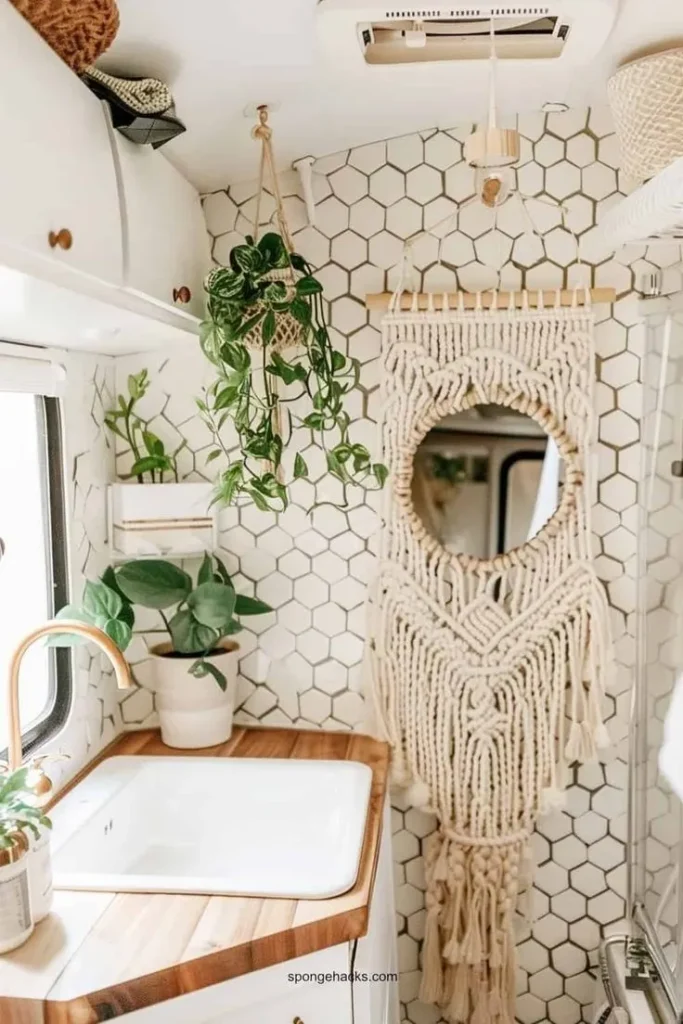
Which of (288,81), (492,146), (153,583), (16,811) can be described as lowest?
(16,811)

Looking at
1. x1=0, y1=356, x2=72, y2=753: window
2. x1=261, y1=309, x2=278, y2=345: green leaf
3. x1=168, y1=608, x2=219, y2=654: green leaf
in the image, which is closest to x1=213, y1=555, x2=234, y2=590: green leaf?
x1=168, y1=608, x2=219, y2=654: green leaf

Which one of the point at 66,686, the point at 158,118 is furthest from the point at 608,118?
the point at 66,686

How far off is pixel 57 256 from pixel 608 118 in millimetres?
1277

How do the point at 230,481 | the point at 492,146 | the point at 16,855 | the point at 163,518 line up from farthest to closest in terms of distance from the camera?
1. the point at 163,518
2. the point at 230,481
3. the point at 492,146
4. the point at 16,855

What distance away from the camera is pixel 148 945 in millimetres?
1221

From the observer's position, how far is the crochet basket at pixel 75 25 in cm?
104

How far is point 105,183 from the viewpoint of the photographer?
126 centimetres

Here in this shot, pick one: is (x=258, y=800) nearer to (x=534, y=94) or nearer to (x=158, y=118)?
(x=158, y=118)

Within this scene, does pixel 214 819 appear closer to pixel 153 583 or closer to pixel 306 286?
pixel 153 583

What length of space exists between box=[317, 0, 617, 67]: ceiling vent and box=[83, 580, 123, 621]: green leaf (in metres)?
1.03

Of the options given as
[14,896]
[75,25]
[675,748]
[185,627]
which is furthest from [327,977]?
[75,25]

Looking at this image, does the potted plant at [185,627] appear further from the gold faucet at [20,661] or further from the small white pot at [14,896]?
the small white pot at [14,896]

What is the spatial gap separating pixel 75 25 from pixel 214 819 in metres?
Answer: 1.36

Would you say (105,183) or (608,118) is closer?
(105,183)
